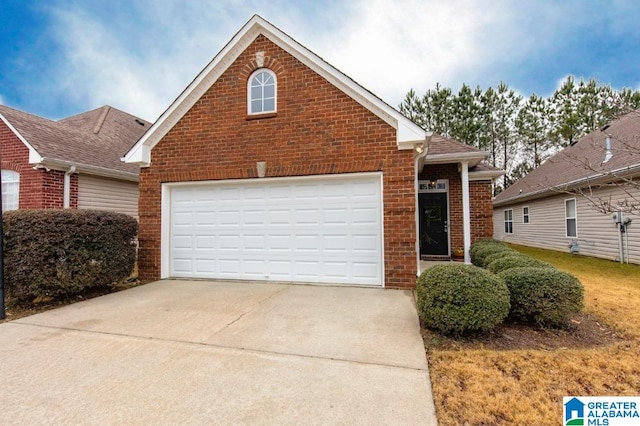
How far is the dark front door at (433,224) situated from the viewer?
35.7ft

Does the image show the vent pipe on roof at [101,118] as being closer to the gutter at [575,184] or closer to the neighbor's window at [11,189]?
the neighbor's window at [11,189]

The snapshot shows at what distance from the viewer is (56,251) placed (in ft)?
18.7

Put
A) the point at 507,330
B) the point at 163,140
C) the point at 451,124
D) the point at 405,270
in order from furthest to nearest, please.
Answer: the point at 451,124 → the point at 163,140 → the point at 405,270 → the point at 507,330

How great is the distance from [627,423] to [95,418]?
4057 mm

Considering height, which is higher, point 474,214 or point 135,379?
point 474,214

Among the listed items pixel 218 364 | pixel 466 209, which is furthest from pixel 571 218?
pixel 218 364

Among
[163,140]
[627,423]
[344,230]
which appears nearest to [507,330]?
[627,423]

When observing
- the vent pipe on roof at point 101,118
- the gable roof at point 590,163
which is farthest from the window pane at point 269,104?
the vent pipe on roof at point 101,118

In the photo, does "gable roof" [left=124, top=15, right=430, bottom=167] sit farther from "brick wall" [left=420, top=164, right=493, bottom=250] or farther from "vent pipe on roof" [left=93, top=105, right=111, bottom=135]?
"vent pipe on roof" [left=93, top=105, right=111, bottom=135]

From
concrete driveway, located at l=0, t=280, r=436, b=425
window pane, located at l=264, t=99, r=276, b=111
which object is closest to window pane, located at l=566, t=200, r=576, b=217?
concrete driveway, located at l=0, t=280, r=436, b=425

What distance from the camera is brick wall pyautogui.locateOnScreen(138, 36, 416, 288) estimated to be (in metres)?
6.64

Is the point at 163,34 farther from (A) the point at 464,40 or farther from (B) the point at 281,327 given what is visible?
(B) the point at 281,327

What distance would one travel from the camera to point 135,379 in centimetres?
302

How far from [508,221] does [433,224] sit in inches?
458
